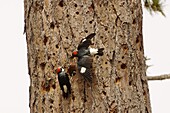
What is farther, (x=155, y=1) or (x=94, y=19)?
(x=155, y=1)

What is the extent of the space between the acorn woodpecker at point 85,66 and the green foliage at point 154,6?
1469mm

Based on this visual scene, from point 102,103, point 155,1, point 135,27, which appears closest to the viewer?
point 102,103

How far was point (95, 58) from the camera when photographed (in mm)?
1765

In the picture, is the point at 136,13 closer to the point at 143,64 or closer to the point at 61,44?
the point at 143,64

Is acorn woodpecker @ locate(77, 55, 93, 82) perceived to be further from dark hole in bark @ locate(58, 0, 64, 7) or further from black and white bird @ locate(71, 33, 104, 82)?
dark hole in bark @ locate(58, 0, 64, 7)

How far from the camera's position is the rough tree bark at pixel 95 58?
176 centimetres

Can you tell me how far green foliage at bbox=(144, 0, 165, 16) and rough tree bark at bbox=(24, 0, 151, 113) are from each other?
4.14 feet

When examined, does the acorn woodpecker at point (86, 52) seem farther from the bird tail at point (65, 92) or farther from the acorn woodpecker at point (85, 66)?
the bird tail at point (65, 92)

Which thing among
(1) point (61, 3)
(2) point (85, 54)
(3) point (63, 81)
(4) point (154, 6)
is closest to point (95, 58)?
(2) point (85, 54)

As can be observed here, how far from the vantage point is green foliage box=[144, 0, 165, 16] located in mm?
3102

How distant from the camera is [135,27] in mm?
1866

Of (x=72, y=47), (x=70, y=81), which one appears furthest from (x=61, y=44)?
(x=70, y=81)

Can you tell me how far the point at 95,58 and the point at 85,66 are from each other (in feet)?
0.20

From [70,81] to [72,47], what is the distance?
139 millimetres
